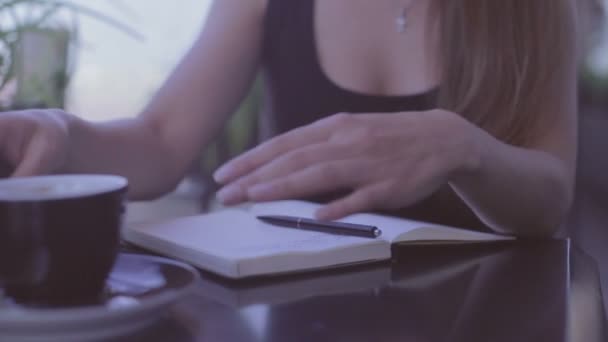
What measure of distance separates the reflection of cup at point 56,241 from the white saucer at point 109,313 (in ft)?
0.04

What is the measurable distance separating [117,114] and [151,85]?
0.45 feet

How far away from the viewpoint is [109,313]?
324 millimetres

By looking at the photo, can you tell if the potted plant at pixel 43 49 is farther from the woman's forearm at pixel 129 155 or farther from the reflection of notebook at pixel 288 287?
the reflection of notebook at pixel 288 287

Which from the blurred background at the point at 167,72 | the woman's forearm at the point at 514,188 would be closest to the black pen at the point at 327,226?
the woman's forearm at the point at 514,188

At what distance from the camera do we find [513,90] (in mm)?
897

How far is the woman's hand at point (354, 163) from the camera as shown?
0.54 m

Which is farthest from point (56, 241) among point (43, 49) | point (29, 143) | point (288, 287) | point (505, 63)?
point (43, 49)

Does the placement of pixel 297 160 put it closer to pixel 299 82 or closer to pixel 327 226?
pixel 327 226

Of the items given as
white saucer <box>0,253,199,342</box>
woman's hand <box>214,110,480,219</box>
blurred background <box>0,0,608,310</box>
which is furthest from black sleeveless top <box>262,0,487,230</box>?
blurred background <box>0,0,608,310</box>

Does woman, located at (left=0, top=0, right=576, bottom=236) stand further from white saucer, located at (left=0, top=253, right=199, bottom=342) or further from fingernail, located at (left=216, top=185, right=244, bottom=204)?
white saucer, located at (left=0, top=253, right=199, bottom=342)

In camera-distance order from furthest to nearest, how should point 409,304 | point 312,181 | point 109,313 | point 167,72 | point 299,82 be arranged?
point 167,72, point 299,82, point 312,181, point 409,304, point 109,313

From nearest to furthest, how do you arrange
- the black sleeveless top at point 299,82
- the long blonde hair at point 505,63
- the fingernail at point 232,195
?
the fingernail at point 232,195
the long blonde hair at point 505,63
the black sleeveless top at point 299,82

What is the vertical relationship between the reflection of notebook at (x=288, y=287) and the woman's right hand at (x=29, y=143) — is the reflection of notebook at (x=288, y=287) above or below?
below

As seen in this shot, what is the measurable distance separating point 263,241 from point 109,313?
0.21 m
